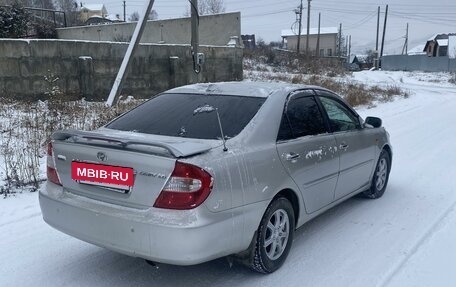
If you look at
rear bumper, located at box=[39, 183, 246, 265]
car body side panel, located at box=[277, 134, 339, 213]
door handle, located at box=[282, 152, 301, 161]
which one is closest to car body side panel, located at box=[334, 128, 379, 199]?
car body side panel, located at box=[277, 134, 339, 213]

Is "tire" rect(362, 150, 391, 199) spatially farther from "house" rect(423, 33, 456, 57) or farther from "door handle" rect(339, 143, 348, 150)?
"house" rect(423, 33, 456, 57)

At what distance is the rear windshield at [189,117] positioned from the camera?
374 cm

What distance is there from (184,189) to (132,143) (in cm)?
51

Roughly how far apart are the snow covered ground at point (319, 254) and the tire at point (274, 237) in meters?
0.11

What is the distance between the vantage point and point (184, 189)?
3.01m

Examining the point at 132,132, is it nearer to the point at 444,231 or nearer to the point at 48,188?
the point at 48,188

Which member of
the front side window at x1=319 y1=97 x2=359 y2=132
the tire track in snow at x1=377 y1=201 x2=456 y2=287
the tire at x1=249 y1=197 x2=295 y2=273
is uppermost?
the front side window at x1=319 y1=97 x2=359 y2=132

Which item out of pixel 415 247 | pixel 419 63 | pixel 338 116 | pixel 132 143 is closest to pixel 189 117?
pixel 132 143

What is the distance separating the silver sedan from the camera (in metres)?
3.02

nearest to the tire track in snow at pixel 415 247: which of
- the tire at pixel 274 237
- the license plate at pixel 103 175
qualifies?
the tire at pixel 274 237

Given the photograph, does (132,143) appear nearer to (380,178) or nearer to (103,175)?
(103,175)

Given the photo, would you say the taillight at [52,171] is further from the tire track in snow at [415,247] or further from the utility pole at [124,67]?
the utility pole at [124,67]

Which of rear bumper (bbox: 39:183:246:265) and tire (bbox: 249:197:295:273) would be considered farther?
tire (bbox: 249:197:295:273)

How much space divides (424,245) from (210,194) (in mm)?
2422
